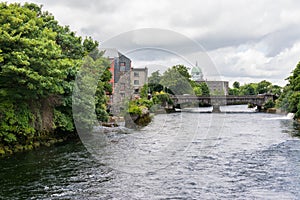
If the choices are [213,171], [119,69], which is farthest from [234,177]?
[119,69]

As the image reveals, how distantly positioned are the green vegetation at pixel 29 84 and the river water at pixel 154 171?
1692mm

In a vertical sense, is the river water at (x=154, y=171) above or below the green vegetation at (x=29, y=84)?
below

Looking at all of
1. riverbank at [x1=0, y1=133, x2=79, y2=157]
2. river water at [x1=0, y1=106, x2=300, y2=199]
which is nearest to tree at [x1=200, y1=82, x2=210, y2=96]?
riverbank at [x1=0, y1=133, x2=79, y2=157]

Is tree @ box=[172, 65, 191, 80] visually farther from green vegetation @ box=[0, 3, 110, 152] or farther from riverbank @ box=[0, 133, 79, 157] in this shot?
green vegetation @ box=[0, 3, 110, 152]

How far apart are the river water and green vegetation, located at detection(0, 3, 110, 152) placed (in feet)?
5.55

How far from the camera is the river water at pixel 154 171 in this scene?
42.5 ft

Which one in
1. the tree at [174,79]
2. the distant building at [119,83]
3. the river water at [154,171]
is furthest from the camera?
the distant building at [119,83]

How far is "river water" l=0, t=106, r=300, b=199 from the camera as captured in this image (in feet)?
42.5

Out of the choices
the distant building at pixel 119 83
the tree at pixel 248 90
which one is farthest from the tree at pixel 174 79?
the tree at pixel 248 90

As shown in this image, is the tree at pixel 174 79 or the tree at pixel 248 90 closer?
the tree at pixel 174 79

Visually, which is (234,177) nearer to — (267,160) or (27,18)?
(267,160)

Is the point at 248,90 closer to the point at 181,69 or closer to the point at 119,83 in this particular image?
the point at 181,69

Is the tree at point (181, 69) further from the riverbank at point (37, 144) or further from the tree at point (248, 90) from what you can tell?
the tree at point (248, 90)

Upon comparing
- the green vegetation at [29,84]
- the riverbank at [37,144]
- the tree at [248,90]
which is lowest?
the riverbank at [37,144]
